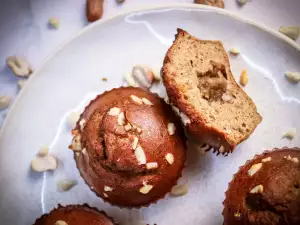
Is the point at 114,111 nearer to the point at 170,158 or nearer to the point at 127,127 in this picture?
the point at 127,127

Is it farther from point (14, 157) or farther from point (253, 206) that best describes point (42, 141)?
point (253, 206)

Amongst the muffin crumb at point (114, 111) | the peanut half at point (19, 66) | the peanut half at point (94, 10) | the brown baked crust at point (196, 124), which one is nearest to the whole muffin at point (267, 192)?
the brown baked crust at point (196, 124)

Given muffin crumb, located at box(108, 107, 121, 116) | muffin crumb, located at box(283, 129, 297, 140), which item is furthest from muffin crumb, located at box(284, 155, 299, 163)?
muffin crumb, located at box(108, 107, 121, 116)

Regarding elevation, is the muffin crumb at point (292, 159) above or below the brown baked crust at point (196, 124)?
below

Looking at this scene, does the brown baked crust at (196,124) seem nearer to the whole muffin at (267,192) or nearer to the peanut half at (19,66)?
the whole muffin at (267,192)

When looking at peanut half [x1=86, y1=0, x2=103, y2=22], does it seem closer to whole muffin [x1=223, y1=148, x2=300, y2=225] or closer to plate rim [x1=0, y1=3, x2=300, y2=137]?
plate rim [x1=0, y1=3, x2=300, y2=137]

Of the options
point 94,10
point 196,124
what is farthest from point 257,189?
point 94,10

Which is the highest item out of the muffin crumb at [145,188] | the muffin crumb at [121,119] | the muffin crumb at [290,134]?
the muffin crumb at [121,119]
